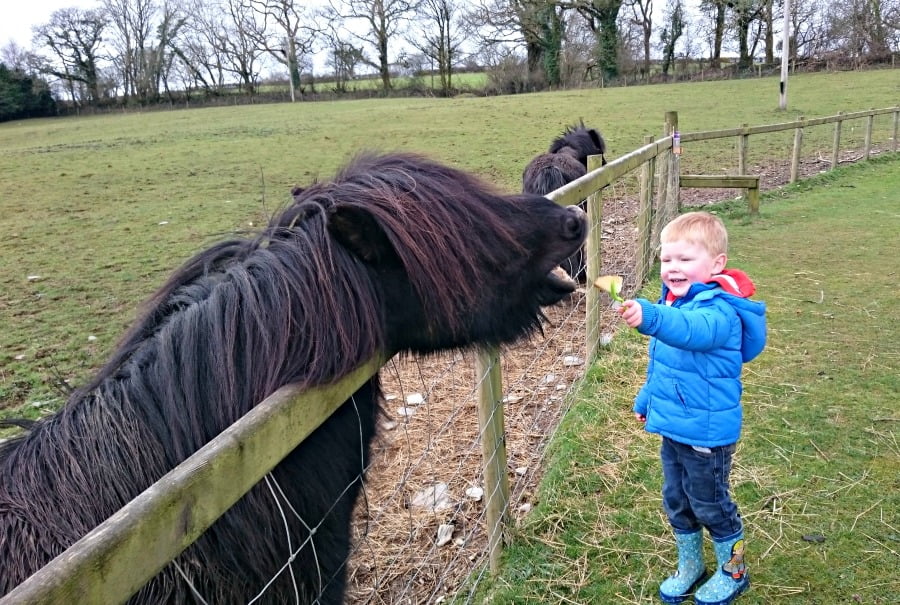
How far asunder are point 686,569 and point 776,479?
3.57ft

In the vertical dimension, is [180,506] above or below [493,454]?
above

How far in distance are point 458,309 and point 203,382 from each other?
27.7 inches

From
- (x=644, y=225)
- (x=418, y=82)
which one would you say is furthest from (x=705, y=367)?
(x=418, y=82)

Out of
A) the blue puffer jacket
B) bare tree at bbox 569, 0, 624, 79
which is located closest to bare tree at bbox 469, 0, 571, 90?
bare tree at bbox 569, 0, 624, 79

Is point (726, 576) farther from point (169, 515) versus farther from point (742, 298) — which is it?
point (169, 515)

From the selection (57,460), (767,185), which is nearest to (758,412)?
(57,460)

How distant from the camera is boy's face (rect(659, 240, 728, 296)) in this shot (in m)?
2.30

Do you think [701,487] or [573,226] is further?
[701,487]

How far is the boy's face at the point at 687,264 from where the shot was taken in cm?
230

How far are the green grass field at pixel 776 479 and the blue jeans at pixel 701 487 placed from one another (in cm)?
43

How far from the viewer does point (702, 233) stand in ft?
7.53

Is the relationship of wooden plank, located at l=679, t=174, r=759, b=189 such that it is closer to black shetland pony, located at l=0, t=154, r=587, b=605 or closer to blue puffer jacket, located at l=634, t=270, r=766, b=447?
blue puffer jacket, located at l=634, t=270, r=766, b=447

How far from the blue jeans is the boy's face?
2.15ft

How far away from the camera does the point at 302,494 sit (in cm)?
157
